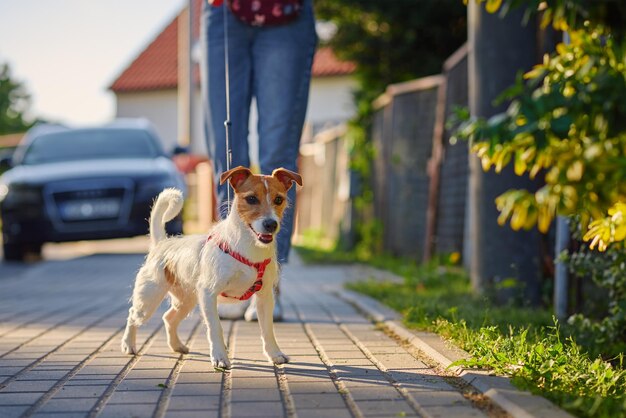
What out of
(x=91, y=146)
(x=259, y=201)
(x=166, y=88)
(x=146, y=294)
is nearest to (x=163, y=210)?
(x=146, y=294)

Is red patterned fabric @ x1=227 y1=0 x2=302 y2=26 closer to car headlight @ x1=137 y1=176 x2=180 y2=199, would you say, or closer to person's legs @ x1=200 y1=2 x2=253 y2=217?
person's legs @ x1=200 y1=2 x2=253 y2=217

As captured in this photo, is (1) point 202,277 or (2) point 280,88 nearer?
(1) point 202,277

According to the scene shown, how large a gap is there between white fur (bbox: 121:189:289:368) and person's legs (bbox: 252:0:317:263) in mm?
1085

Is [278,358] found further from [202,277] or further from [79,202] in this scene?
[79,202]

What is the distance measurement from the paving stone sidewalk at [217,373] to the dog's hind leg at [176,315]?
3.2 inches

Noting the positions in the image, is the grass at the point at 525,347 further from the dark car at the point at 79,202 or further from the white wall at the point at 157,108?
the white wall at the point at 157,108

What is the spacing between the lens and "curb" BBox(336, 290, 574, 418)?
9.53 ft

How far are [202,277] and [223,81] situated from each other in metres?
1.79

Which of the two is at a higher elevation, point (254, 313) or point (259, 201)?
point (259, 201)

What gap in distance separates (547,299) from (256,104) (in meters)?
2.39

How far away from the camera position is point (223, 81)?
5289 mm

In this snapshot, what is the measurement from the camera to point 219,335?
380 cm

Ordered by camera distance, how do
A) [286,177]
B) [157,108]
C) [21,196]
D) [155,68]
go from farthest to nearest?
[155,68], [157,108], [21,196], [286,177]

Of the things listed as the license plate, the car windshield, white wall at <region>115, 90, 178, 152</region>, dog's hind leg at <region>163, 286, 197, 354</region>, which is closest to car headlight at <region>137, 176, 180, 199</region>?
the license plate
